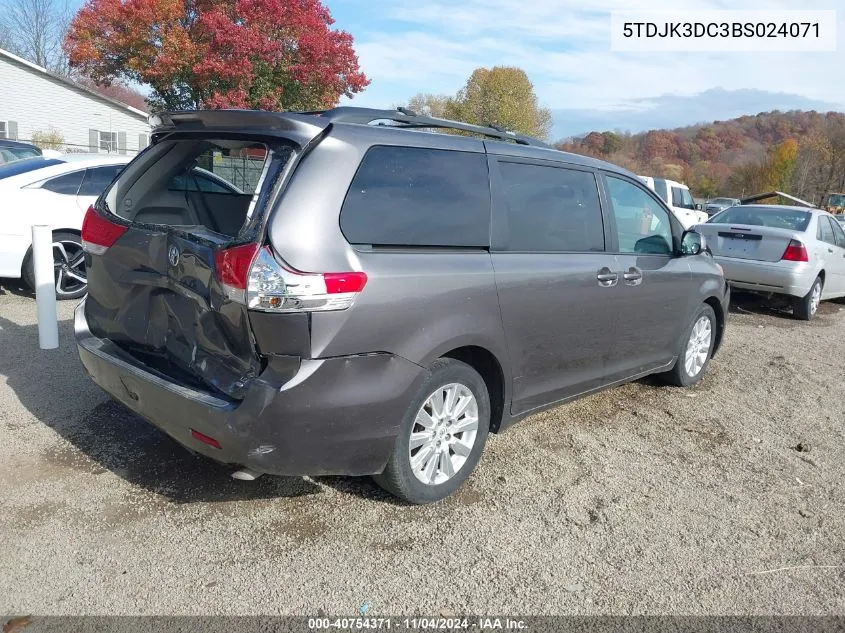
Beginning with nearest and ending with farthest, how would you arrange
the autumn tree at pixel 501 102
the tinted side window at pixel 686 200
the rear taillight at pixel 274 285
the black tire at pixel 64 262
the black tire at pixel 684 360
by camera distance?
1. the rear taillight at pixel 274 285
2. the black tire at pixel 684 360
3. the black tire at pixel 64 262
4. the tinted side window at pixel 686 200
5. the autumn tree at pixel 501 102

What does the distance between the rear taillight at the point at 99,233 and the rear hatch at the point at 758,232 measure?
7470 millimetres

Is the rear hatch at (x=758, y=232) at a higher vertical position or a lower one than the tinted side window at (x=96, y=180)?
lower

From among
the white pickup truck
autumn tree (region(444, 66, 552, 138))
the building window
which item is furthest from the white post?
autumn tree (region(444, 66, 552, 138))

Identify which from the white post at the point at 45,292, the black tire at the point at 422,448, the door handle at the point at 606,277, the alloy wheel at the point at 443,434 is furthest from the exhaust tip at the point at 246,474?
the white post at the point at 45,292

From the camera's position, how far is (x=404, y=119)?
3441 mm

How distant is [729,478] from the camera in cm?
396

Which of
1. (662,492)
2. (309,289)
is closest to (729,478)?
(662,492)

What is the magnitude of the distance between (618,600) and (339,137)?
88.9 inches

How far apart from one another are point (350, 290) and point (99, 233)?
5.27 feet

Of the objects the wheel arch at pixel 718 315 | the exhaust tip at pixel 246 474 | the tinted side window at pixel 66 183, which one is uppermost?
the tinted side window at pixel 66 183

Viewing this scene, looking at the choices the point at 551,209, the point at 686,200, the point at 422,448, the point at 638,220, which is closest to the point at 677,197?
the point at 686,200

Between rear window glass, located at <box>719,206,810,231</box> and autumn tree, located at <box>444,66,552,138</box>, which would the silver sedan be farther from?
autumn tree, located at <box>444,66,552,138</box>

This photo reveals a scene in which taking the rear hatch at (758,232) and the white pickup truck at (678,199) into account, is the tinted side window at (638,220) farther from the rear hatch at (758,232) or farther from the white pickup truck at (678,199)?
the white pickup truck at (678,199)

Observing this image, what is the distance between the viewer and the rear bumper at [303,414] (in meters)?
2.76
